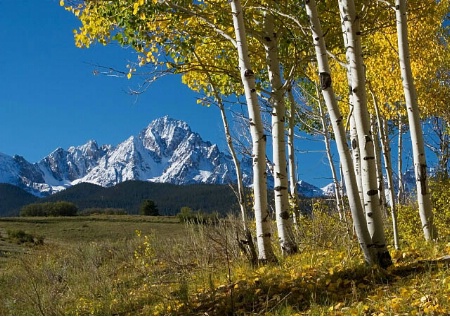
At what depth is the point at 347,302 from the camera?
5.59 m

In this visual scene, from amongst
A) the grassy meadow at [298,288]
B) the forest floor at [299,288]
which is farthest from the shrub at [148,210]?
the forest floor at [299,288]

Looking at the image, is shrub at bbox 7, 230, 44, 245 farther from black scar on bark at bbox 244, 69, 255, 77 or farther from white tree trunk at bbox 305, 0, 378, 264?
white tree trunk at bbox 305, 0, 378, 264

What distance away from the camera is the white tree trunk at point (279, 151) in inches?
335

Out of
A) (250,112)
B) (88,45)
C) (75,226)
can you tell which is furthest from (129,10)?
(75,226)

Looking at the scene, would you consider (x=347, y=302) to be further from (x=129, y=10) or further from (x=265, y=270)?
(x=129, y=10)

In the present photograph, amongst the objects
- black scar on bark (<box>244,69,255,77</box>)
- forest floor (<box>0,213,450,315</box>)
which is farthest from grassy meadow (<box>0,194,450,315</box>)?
black scar on bark (<box>244,69,255,77</box>)

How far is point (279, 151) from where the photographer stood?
343 inches

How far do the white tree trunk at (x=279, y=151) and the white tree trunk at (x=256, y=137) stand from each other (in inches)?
23.0

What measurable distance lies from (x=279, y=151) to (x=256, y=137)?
35.4 inches

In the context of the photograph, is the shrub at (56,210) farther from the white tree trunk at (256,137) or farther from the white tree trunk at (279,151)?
the white tree trunk at (256,137)

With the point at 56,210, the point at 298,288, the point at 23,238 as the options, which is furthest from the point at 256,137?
the point at 56,210

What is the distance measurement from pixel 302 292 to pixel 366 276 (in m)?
0.81

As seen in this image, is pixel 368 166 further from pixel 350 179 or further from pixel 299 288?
pixel 299 288

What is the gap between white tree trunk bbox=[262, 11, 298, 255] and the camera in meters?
8.51
